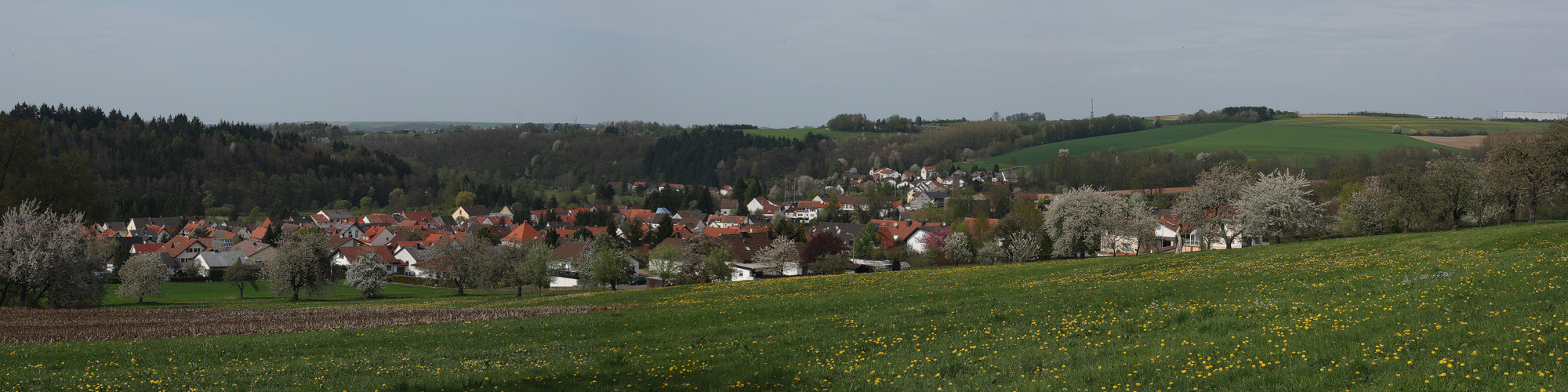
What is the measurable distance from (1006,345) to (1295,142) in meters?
177

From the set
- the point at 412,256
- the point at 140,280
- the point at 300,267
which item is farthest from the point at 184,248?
the point at 300,267

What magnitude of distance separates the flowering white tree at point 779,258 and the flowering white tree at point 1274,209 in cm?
3355

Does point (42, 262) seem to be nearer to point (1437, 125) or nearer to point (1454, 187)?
point (1454, 187)

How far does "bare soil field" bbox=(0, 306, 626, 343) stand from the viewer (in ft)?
74.2

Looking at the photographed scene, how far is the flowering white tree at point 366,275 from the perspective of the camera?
2256 inches

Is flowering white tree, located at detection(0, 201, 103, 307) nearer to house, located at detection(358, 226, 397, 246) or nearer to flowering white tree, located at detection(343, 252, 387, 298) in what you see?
flowering white tree, located at detection(343, 252, 387, 298)

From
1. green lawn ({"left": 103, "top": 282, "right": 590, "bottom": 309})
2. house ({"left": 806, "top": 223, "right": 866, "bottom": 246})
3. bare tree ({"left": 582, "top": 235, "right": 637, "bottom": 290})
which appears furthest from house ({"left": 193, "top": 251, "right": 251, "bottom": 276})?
house ({"left": 806, "top": 223, "right": 866, "bottom": 246})

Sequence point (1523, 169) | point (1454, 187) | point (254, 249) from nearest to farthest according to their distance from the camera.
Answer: point (1523, 169), point (1454, 187), point (254, 249)

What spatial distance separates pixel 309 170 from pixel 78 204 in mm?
161907

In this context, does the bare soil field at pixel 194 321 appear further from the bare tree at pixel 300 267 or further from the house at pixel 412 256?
the house at pixel 412 256

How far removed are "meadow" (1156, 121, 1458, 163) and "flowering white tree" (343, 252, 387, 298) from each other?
14032cm

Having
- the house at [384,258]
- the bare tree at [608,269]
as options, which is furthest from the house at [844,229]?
the house at [384,258]

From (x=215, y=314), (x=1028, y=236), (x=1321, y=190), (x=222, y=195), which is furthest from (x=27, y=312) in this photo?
(x=222, y=195)

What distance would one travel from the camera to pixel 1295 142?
164625 millimetres
